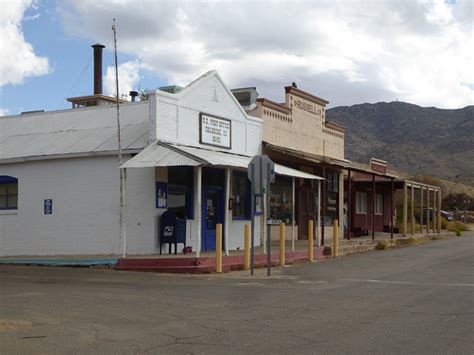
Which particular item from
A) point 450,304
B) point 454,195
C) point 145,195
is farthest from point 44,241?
point 454,195

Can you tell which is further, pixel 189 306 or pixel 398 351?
pixel 189 306

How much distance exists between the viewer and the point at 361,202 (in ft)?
119

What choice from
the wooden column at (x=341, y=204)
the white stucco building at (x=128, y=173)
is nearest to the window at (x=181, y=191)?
the white stucco building at (x=128, y=173)

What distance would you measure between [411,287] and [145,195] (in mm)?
8090

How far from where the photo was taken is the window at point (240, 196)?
2288cm

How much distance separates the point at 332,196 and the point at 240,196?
8.10 m

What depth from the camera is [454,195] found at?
70.4 meters

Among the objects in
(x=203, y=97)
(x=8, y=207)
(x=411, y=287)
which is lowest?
(x=411, y=287)

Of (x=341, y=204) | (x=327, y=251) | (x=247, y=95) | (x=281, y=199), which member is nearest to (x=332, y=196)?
(x=341, y=204)

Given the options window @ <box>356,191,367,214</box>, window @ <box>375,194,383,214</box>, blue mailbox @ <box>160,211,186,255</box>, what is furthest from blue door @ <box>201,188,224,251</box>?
window @ <box>375,194,383,214</box>

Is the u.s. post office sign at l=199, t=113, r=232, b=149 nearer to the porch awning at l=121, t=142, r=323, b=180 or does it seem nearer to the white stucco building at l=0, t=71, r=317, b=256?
the white stucco building at l=0, t=71, r=317, b=256

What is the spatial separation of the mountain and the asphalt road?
243ft

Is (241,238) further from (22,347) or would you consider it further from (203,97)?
(22,347)

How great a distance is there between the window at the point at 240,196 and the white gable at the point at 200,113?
2.93ft
